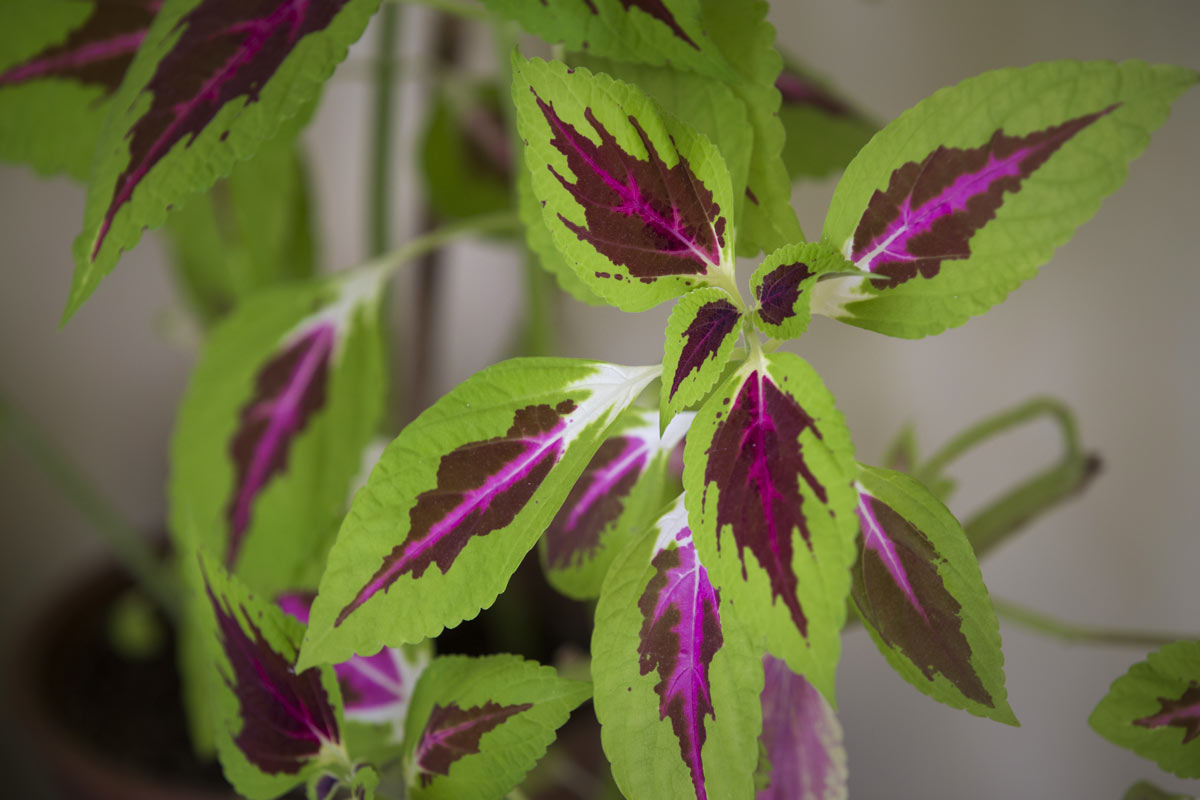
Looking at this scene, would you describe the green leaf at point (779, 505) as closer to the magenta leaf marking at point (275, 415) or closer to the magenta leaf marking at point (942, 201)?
the magenta leaf marking at point (942, 201)

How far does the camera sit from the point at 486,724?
0.88 feet

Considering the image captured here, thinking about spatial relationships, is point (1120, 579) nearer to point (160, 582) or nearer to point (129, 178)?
point (129, 178)

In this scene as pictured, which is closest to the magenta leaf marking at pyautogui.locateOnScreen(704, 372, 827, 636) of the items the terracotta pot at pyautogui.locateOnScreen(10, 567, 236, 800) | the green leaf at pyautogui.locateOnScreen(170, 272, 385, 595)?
the green leaf at pyautogui.locateOnScreen(170, 272, 385, 595)

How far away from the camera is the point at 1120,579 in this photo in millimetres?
445

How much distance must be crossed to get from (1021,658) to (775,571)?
313 mm

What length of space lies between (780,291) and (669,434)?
0.08m

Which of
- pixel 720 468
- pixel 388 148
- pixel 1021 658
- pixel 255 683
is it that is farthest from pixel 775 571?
pixel 388 148

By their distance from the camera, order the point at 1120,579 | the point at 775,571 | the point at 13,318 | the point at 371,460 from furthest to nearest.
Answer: the point at 13,318 < the point at 371,460 < the point at 1120,579 < the point at 775,571

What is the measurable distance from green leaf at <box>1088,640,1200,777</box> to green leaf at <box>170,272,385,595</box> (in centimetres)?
31

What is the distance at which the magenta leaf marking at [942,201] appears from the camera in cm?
20

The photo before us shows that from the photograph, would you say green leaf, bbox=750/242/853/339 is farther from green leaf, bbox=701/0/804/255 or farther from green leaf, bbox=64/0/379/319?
green leaf, bbox=64/0/379/319

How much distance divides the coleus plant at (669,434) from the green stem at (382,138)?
13.3 inches

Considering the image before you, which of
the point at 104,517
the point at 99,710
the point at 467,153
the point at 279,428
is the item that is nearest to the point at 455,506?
the point at 279,428

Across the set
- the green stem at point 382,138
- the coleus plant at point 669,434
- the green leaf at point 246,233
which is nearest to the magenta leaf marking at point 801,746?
the coleus plant at point 669,434
